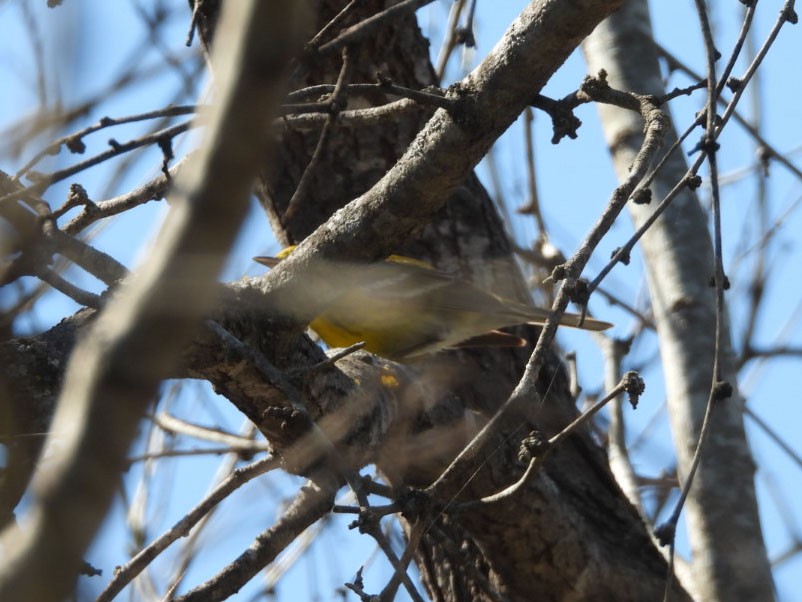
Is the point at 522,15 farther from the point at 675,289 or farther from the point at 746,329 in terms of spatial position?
the point at 746,329

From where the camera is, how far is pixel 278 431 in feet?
9.34

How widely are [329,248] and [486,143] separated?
50 centimetres

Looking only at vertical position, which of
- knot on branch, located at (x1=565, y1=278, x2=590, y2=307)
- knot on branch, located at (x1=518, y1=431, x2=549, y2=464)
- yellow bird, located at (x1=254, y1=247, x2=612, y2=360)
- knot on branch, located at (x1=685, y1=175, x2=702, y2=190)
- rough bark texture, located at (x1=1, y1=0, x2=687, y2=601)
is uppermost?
yellow bird, located at (x1=254, y1=247, x2=612, y2=360)

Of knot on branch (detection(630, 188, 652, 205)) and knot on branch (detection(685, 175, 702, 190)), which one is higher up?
knot on branch (detection(685, 175, 702, 190))

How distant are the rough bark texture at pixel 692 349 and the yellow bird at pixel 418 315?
2.88 feet

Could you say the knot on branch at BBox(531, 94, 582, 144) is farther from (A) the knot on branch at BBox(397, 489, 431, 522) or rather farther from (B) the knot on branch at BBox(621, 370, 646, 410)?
(A) the knot on branch at BBox(397, 489, 431, 522)

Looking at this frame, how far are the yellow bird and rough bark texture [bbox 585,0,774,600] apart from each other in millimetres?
878

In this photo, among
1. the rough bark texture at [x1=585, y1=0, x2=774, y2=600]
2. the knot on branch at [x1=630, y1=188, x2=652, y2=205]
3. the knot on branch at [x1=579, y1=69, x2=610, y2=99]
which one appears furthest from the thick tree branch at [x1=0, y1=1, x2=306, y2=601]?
the rough bark texture at [x1=585, y1=0, x2=774, y2=600]

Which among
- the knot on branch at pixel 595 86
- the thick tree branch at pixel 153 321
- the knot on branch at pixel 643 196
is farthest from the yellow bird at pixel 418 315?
the thick tree branch at pixel 153 321

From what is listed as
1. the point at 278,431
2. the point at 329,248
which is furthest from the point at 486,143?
the point at 278,431

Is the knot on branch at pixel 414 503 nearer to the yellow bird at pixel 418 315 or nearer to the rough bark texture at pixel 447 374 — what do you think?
the rough bark texture at pixel 447 374

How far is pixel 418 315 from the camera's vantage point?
5.16m

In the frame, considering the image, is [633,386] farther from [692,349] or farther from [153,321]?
[692,349]

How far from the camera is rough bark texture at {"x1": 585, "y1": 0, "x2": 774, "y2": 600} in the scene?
3.42 metres
